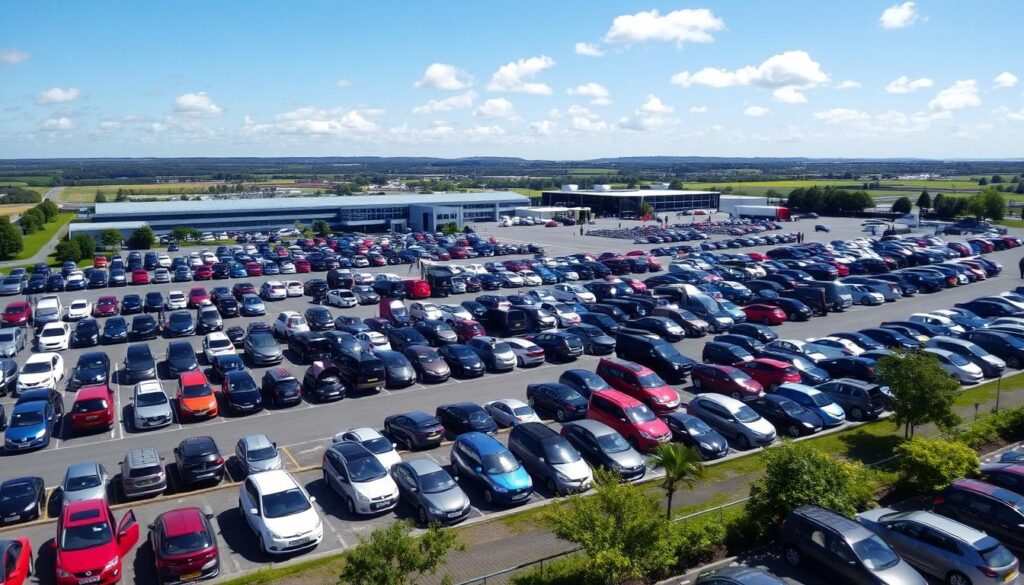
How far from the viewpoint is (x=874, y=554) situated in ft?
41.1

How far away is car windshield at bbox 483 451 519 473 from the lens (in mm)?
17000

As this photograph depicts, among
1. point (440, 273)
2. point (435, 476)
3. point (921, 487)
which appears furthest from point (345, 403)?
point (440, 273)

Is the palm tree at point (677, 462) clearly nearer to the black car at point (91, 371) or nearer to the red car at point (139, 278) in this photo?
the black car at point (91, 371)

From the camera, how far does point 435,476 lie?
16375 mm

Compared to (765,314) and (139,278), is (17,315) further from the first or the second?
(765,314)

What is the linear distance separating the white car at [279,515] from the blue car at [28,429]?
8.61 m

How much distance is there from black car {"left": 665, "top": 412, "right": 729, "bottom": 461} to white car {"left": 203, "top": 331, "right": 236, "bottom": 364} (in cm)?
1816

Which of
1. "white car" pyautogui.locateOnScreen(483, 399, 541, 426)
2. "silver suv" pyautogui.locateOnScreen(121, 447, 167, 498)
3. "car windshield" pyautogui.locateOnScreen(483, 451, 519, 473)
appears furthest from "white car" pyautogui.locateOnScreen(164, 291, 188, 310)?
"car windshield" pyautogui.locateOnScreen(483, 451, 519, 473)

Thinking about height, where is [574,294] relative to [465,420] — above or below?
above

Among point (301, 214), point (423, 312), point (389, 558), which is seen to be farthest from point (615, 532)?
point (301, 214)

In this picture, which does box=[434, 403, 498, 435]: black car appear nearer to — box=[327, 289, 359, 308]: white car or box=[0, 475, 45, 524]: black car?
box=[0, 475, 45, 524]: black car

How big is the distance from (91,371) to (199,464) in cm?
1176

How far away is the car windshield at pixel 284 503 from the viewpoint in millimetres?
14703

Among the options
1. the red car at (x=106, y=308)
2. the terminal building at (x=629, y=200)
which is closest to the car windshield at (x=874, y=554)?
the red car at (x=106, y=308)
